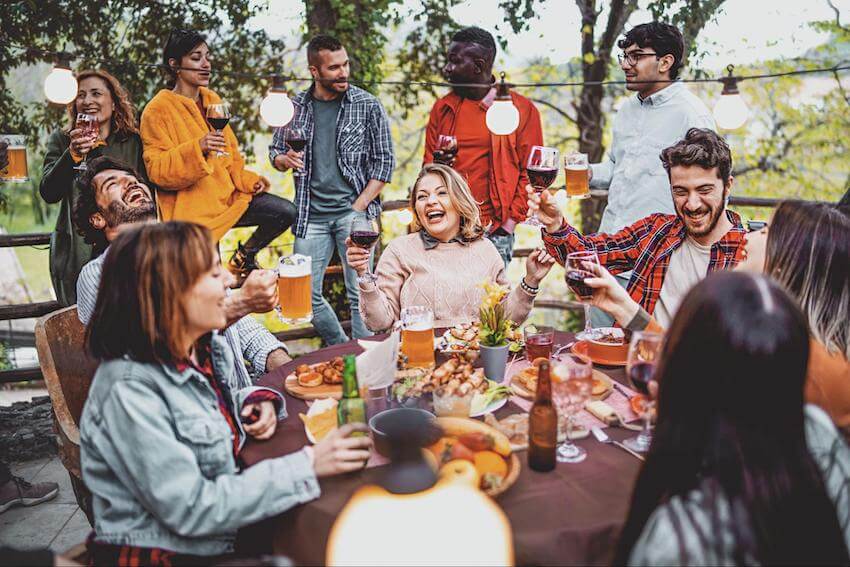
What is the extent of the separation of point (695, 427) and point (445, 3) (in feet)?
17.3

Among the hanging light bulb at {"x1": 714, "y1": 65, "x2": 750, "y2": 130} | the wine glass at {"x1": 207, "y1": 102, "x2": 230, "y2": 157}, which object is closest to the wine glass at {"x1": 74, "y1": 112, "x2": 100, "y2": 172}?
the wine glass at {"x1": 207, "y1": 102, "x2": 230, "y2": 157}

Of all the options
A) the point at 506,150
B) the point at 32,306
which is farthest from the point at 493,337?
the point at 32,306

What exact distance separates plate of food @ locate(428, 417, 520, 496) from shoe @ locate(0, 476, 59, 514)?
2701 mm

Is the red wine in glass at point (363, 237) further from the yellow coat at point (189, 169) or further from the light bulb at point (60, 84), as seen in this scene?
the light bulb at point (60, 84)

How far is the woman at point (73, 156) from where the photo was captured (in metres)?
3.54

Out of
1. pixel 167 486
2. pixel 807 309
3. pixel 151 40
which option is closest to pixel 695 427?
pixel 807 309

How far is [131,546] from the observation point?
157 cm

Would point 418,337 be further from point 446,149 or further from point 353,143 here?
point 353,143

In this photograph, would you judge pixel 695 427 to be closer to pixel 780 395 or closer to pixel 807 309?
pixel 780 395

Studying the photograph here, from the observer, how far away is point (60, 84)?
10.9ft

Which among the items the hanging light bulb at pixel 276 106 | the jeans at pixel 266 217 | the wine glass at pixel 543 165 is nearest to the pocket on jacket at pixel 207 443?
the wine glass at pixel 543 165

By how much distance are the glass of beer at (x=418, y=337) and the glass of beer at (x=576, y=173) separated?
1265 millimetres

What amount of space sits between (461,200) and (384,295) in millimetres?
575

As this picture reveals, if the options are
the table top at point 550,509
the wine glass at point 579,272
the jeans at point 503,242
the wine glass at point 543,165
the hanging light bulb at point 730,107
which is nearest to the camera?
the table top at point 550,509
